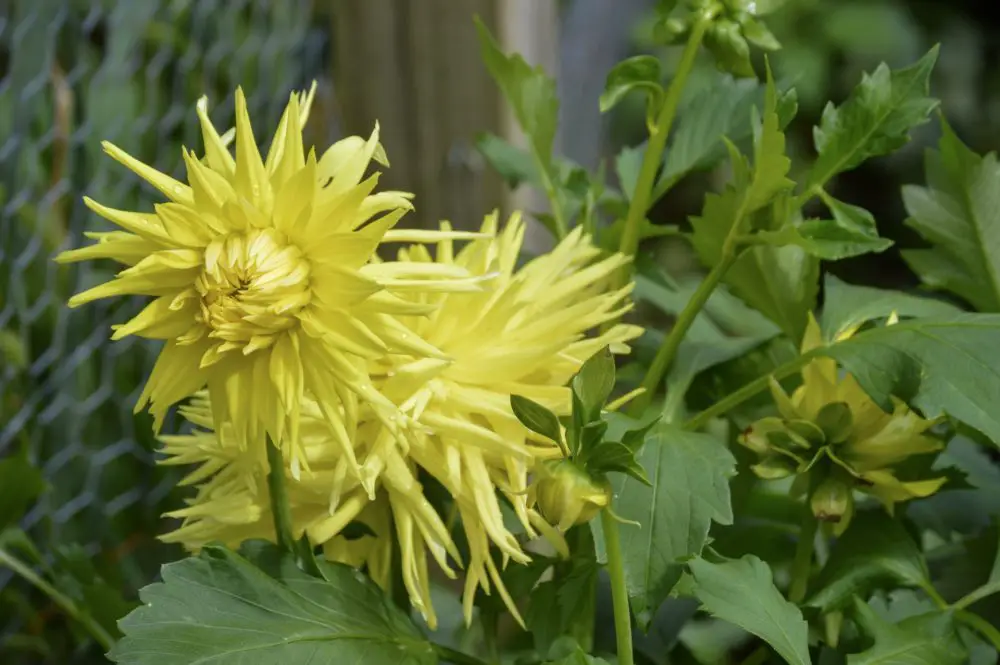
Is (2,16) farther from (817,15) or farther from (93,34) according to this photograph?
(817,15)

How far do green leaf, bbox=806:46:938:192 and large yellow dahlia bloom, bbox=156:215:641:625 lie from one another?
0.09 meters

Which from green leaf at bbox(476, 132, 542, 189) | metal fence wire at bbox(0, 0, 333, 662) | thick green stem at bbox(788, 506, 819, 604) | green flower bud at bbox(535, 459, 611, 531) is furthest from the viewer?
metal fence wire at bbox(0, 0, 333, 662)

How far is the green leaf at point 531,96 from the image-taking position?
487 millimetres

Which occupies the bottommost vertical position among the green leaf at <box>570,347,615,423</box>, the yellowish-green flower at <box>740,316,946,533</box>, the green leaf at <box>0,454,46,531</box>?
the yellowish-green flower at <box>740,316,946,533</box>

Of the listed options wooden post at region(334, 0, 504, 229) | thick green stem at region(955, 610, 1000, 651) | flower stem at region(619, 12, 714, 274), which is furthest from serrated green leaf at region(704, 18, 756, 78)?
wooden post at region(334, 0, 504, 229)

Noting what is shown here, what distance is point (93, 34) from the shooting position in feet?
2.68

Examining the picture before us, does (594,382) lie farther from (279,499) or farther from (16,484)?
(16,484)

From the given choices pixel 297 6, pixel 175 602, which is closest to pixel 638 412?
pixel 175 602

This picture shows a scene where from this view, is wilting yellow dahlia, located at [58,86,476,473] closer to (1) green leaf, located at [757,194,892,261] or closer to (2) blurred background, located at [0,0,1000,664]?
(1) green leaf, located at [757,194,892,261]

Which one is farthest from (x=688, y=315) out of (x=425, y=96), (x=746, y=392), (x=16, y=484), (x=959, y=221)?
(x=425, y=96)

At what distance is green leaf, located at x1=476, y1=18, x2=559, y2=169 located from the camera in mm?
487

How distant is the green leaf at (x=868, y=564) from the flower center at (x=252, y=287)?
213mm

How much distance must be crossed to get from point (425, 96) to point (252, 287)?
1.88 feet

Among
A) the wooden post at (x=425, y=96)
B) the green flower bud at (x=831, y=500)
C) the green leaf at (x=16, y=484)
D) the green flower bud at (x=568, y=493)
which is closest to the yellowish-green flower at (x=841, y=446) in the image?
the green flower bud at (x=831, y=500)
